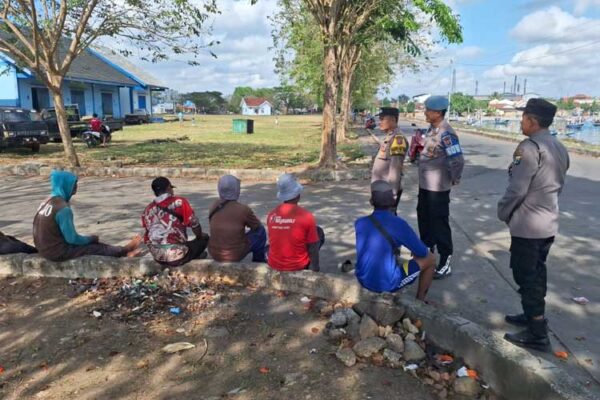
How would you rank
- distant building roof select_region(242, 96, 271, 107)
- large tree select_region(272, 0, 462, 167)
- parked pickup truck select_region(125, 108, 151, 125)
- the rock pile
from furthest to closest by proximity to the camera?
distant building roof select_region(242, 96, 271, 107), parked pickup truck select_region(125, 108, 151, 125), large tree select_region(272, 0, 462, 167), the rock pile

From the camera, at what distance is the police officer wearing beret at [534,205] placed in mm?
3412

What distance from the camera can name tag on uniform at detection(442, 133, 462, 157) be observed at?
16.0 ft

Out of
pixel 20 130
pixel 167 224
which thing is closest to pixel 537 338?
pixel 167 224

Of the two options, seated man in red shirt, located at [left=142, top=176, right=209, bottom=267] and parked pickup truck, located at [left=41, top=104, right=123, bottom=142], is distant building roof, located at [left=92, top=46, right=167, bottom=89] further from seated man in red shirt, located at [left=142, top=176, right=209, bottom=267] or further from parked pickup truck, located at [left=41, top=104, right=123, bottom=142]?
seated man in red shirt, located at [left=142, top=176, right=209, bottom=267]

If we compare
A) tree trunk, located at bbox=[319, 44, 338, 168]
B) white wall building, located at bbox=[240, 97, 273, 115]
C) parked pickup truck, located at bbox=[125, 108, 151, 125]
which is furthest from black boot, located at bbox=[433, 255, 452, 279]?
white wall building, located at bbox=[240, 97, 273, 115]

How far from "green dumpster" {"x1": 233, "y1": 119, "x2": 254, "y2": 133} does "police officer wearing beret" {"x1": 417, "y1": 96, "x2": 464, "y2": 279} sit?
27396 millimetres

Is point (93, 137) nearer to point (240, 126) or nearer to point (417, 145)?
point (240, 126)

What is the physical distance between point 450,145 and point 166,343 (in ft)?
10.5

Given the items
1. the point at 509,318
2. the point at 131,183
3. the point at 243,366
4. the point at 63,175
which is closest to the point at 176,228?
the point at 63,175

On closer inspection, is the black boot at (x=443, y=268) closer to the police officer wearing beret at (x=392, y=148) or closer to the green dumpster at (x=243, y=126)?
the police officer wearing beret at (x=392, y=148)

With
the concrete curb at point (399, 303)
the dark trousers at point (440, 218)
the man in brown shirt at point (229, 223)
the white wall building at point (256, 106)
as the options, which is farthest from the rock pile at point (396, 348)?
the white wall building at point (256, 106)

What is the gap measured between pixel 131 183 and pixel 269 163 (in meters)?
4.75

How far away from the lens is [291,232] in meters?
4.46

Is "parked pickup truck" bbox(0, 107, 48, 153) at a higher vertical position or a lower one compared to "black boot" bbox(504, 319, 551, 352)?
higher
